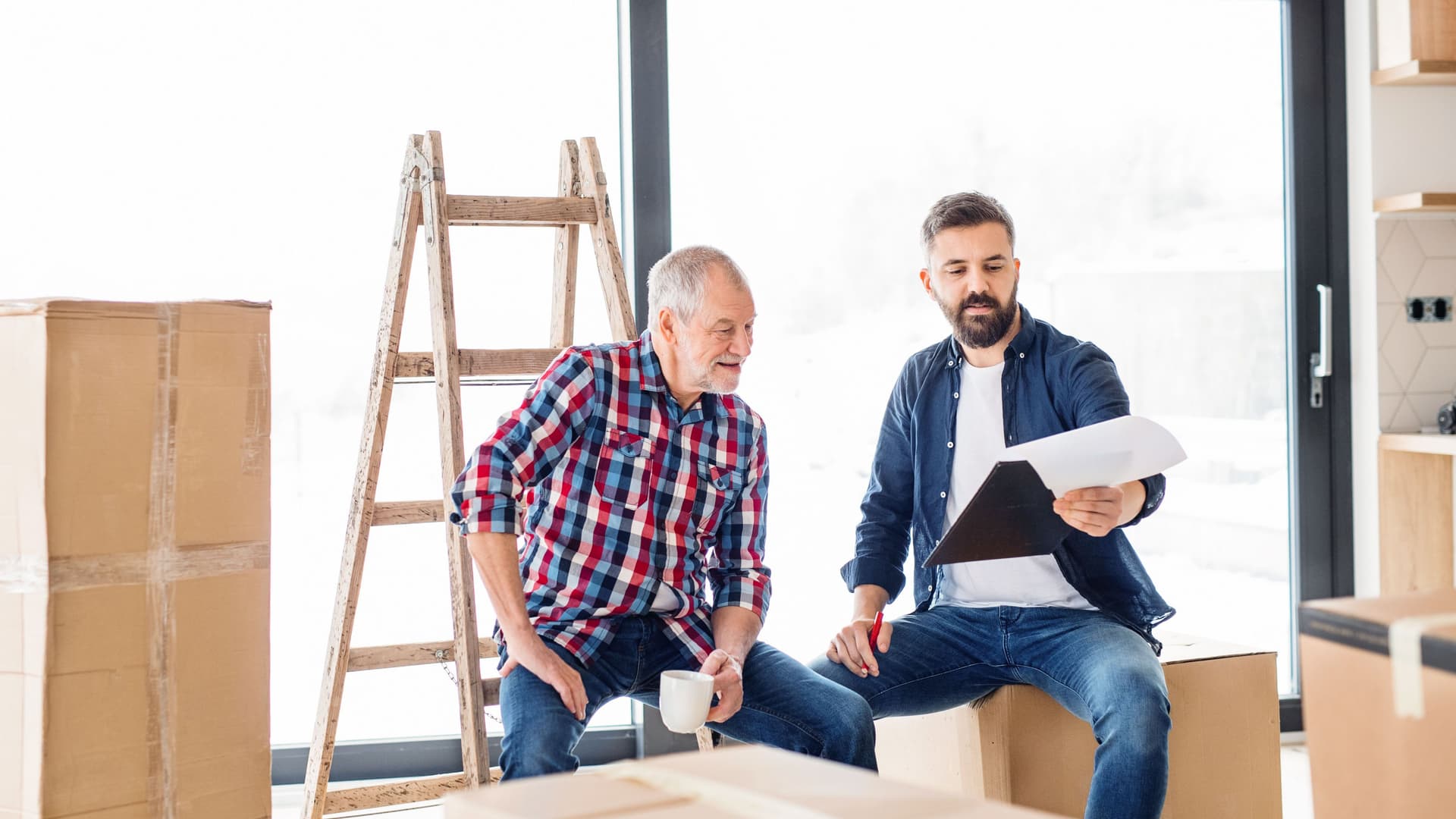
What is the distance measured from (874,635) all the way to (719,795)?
127 cm

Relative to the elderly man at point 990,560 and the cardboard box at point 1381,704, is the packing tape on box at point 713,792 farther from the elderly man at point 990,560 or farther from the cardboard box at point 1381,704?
the elderly man at point 990,560

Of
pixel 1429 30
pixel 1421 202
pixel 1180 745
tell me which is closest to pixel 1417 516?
pixel 1421 202

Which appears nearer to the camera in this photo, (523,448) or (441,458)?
(523,448)

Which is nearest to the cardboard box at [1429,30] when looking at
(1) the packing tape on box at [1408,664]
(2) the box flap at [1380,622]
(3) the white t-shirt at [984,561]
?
(3) the white t-shirt at [984,561]

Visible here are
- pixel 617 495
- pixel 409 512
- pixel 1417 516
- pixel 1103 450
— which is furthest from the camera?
pixel 1417 516

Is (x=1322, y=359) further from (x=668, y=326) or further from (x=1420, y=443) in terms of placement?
(x=668, y=326)

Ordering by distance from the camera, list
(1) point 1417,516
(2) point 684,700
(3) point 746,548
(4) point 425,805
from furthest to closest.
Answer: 1. (1) point 1417,516
2. (4) point 425,805
3. (3) point 746,548
4. (2) point 684,700

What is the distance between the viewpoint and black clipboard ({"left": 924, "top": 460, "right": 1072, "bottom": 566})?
1754 millimetres

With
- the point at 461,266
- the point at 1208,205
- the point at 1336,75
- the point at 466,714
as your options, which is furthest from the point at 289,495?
the point at 1336,75

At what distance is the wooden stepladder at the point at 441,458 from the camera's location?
2.12 m

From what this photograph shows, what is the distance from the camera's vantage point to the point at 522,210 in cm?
227

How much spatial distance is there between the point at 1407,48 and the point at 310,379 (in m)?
2.78

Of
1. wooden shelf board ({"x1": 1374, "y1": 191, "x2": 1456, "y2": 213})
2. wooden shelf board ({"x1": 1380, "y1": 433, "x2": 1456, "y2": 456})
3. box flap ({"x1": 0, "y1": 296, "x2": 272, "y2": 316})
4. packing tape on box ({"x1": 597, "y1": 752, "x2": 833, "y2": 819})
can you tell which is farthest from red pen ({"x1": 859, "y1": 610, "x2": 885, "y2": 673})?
wooden shelf board ({"x1": 1374, "y1": 191, "x2": 1456, "y2": 213})

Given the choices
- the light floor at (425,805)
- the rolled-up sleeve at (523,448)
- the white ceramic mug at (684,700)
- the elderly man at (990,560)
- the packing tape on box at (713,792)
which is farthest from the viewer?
the light floor at (425,805)
